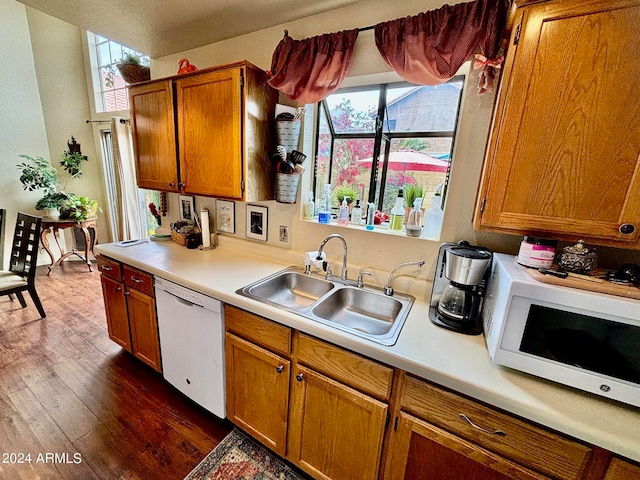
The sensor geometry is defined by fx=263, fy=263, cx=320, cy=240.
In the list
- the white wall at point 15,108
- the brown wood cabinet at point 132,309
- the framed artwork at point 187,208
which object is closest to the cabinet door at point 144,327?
the brown wood cabinet at point 132,309

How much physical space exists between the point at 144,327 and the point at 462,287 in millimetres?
1960

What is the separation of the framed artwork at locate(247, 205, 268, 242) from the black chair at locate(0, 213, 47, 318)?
2006mm

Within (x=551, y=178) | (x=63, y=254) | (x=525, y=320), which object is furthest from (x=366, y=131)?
(x=63, y=254)

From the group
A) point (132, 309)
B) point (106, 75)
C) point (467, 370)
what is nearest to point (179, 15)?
point (132, 309)

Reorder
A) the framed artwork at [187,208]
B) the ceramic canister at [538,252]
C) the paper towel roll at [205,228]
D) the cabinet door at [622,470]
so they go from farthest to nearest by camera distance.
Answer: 1. the framed artwork at [187,208]
2. the paper towel roll at [205,228]
3. the ceramic canister at [538,252]
4. the cabinet door at [622,470]

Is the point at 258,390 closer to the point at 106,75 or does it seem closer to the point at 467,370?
the point at 467,370

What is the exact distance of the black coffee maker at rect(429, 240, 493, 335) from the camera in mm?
1033

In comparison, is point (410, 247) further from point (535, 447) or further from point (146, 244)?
point (146, 244)

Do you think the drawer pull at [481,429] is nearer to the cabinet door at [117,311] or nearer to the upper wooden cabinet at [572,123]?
the upper wooden cabinet at [572,123]

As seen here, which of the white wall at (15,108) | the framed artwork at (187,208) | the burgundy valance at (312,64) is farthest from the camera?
the white wall at (15,108)

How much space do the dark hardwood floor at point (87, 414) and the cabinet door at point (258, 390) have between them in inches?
11.7

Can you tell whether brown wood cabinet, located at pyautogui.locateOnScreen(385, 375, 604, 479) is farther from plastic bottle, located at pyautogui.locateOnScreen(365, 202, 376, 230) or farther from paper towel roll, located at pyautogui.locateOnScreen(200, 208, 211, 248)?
paper towel roll, located at pyautogui.locateOnScreen(200, 208, 211, 248)

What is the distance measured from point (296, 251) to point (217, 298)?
0.63 meters

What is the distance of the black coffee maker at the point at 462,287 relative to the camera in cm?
103
